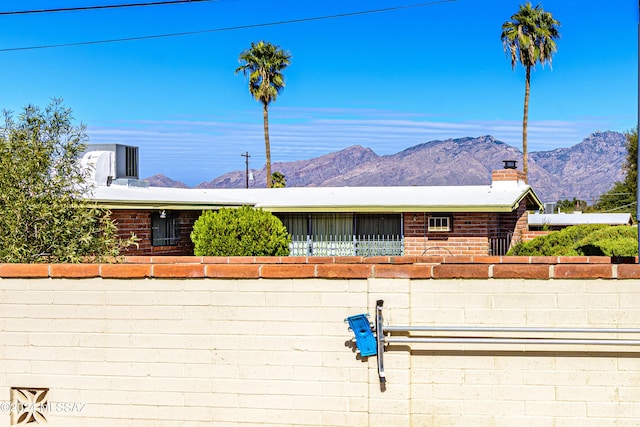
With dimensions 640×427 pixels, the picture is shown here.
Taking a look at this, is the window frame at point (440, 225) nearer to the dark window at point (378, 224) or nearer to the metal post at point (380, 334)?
the dark window at point (378, 224)

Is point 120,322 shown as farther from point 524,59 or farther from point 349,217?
point 524,59

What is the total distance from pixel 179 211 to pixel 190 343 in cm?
1386

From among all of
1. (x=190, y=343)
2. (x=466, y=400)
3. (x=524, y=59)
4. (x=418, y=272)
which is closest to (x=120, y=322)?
(x=190, y=343)

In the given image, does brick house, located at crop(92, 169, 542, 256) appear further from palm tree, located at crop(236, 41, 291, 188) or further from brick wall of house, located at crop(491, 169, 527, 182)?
palm tree, located at crop(236, 41, 291, 188)

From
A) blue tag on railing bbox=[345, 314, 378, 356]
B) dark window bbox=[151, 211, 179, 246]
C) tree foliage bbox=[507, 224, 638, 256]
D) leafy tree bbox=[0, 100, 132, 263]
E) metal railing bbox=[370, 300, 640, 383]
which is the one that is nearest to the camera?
metal railing bbox=[370, 300, 640, 383]

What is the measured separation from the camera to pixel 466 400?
6695 mm

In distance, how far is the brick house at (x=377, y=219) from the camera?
20.0 m

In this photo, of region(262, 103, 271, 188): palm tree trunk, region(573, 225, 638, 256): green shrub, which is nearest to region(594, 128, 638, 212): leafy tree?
region(262, 103, 271, 188): palm tree trunk

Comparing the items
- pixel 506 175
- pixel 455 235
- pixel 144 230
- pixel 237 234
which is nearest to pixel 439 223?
pixel 455 235

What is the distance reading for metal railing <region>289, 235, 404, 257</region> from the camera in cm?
2170

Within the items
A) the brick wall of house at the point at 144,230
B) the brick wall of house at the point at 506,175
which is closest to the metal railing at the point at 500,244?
the brick wall of house at the point at 506,175

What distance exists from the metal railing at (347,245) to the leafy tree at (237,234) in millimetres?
3792

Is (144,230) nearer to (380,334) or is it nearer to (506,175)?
(506,175)

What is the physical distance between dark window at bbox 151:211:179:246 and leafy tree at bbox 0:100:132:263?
8.08m
